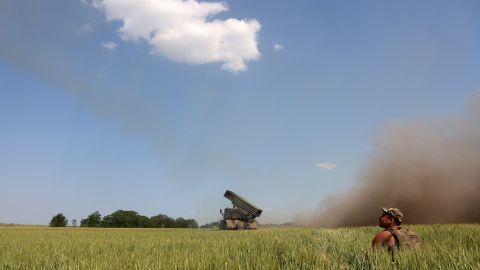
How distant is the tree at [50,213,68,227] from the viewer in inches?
3649

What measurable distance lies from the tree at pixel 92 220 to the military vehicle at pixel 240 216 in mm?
77038

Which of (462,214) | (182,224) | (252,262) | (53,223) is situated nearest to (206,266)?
(252,262)

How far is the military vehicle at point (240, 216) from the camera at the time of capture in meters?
36.8

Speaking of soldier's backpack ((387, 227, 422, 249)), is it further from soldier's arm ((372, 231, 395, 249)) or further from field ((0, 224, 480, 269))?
field ((0, 224, 480, 269))

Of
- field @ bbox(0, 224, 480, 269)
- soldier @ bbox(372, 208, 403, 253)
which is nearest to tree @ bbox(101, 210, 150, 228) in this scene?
field @ bbox(0, 224, 480, 269)

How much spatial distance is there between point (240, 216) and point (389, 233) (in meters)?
29.4

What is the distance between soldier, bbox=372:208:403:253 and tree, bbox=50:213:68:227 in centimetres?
9448

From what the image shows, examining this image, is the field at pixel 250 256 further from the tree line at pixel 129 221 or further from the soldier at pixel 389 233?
the tree line at pixel 129 221

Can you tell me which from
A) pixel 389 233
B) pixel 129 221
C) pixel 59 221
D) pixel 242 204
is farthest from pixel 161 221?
pixel 389 233

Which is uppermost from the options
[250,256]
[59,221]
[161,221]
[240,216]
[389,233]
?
[161,221]

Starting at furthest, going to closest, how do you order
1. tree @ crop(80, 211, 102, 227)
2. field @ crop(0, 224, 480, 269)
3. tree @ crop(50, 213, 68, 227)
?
tree @ crop(80, 211, 102, 227) → tree @ crop(50, 213, 68, 227) → field @ crop(0, 224, 480, 269)

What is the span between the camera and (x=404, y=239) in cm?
849

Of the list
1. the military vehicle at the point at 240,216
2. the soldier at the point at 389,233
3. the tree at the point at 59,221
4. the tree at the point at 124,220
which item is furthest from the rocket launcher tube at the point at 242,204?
the tree at the point at 124,220

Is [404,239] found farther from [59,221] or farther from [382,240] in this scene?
[59,221]
